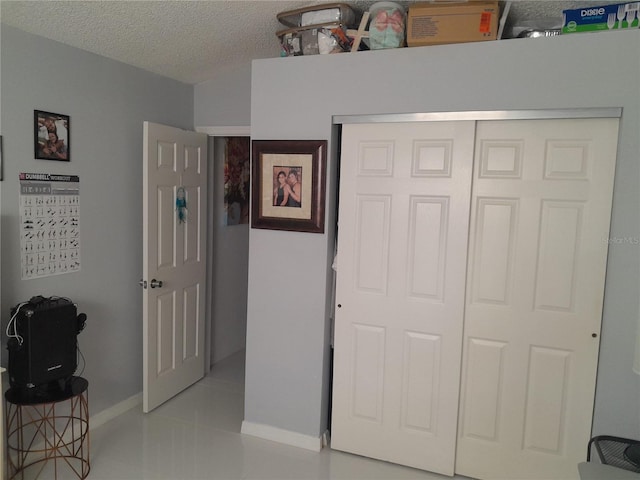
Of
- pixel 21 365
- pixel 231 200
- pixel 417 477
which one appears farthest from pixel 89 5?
pixel 417 477

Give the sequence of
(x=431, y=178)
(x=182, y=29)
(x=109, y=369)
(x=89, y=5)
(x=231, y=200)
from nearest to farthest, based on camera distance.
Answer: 1. (x=89, y=5)
2. (x=431, y=178)
3. (x=182, y=29)
4. (x=109, y=369)
5. (x=231, y=200)

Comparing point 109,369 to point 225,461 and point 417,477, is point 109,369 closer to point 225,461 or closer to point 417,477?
point 225,461

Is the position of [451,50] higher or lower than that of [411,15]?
lower

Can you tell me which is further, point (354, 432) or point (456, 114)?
point (354, 432)

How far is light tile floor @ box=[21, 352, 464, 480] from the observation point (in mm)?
2551

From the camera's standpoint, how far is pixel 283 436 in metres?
2.88

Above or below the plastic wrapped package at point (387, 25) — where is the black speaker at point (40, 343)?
below

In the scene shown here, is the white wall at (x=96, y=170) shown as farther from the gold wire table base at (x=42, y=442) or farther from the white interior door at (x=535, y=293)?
the white interior door at (x=535, y=293)

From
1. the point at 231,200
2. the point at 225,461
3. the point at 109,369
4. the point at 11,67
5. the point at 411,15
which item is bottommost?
the point at 225,461

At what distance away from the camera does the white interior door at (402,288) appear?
2455 millimetres

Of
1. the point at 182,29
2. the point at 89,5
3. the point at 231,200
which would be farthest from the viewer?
the point at 231,200

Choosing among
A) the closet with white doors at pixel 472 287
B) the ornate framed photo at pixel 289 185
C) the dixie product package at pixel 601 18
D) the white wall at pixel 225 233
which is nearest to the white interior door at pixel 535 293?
the closet with white doors at pixel 472 287

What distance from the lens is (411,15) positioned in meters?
2.39

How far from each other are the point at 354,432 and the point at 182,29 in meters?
2.55
